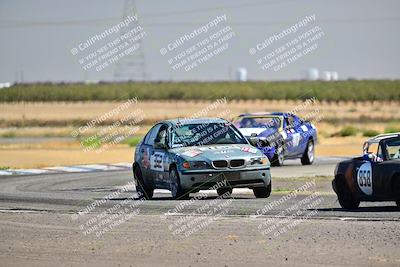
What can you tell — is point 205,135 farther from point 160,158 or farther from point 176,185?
point 176,185

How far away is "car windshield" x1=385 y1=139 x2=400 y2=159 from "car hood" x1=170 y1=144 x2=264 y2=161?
3.25 metres

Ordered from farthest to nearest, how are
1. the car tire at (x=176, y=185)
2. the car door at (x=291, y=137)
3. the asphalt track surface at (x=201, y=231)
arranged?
the car door at (x=291, y=137)
the car tire at (x=176, y=185)
the asphalt track surface at (x=201, y=231)

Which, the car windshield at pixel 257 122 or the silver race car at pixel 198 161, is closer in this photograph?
the silver race car at pixel 198 161

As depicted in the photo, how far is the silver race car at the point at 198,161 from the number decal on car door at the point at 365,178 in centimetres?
256

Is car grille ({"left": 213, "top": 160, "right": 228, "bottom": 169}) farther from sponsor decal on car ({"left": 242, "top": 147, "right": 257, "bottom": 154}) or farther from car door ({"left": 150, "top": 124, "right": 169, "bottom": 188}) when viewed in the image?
car door ({"left": 150, "top": 124, "right": 169, "bottom": 188})

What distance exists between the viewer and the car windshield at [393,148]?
16.1 meters

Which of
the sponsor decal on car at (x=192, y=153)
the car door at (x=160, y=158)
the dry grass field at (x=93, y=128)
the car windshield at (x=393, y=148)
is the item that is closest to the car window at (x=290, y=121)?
the dry grass field at (x=93, y=128)

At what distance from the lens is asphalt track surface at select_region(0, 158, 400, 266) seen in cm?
1160

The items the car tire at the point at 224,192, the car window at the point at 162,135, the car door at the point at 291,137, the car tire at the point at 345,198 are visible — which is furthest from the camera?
the car door at the point at 291,137

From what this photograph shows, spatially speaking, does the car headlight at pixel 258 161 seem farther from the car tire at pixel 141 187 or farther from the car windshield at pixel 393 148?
the car windshield at pixel 393 148

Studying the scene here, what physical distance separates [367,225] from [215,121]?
6.34 metres

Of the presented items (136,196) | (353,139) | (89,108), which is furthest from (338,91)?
(136,196)

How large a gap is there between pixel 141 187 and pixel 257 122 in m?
9.25

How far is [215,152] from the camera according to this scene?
18812 mm
